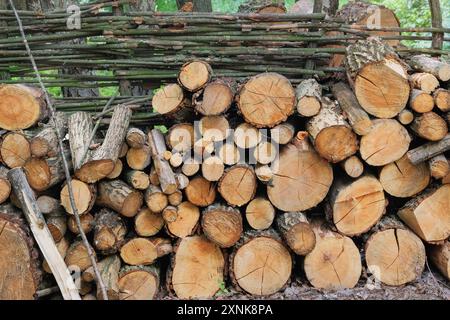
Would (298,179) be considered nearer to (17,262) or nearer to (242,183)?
(242,183)

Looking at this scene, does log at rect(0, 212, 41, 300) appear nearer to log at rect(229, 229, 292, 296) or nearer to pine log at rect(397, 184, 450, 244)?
log at rect(229, 229, 292, 296)

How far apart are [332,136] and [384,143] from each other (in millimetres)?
376

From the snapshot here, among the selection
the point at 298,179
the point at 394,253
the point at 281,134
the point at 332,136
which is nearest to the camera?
the point at 332,136

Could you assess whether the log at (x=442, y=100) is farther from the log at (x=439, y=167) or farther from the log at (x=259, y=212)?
the log at (x=259, y=212)

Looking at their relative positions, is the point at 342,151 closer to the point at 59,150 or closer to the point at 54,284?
the point at 59,150

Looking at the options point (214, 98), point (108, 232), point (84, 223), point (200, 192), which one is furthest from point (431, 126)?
point (84, 223)

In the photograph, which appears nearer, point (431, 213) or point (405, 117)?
point (405, 117)

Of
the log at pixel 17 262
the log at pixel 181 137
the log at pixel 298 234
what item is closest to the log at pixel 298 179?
the log at pixel 298 234

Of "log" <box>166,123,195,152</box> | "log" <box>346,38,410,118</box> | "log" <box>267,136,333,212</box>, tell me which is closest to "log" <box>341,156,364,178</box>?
"log" <box>267,136,333,212</box>

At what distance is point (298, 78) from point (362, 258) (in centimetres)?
140

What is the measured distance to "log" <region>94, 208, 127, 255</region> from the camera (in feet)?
10.0

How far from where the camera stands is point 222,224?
10.1 feet

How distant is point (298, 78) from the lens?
3.59 metres

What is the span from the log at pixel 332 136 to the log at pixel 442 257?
1.01 meters
